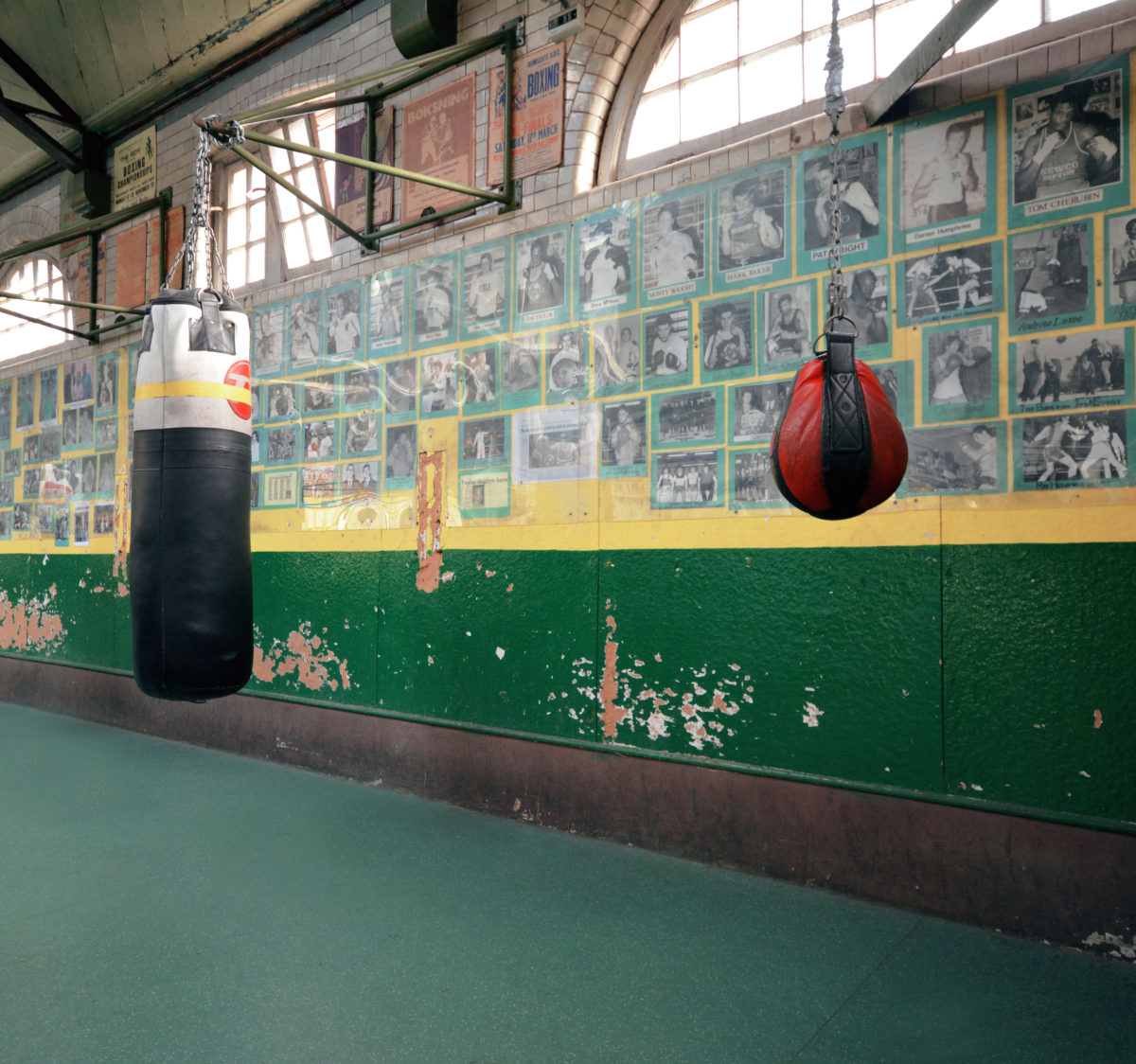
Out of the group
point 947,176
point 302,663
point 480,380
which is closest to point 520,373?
point 480,380

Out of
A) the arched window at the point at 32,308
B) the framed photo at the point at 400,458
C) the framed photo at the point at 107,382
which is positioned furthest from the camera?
the arched window at the point at 32,308

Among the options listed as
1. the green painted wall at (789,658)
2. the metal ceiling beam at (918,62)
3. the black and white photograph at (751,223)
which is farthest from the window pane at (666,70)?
the green painted wall at (789,658)

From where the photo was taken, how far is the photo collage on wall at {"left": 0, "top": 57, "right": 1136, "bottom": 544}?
256 cm

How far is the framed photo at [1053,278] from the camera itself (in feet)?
8.34

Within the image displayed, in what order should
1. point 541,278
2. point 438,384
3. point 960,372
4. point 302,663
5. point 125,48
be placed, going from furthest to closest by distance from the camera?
point 125,48 < point 302,663 < point 438,384 < point 541,278 < point 960,372

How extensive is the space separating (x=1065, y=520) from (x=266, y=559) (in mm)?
4008

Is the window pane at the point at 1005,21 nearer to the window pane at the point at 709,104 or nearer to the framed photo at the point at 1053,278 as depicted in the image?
the framed photo at the point at 1053,278

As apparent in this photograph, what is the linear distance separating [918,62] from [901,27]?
64 cm

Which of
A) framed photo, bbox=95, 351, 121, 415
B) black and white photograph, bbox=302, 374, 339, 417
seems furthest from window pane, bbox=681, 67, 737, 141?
framed photo, bbox=95, 351, 121, 415

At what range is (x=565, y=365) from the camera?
3697 mm

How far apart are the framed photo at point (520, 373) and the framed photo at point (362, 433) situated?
2.75 feet

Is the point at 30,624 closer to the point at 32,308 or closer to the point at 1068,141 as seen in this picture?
the point at 32,308

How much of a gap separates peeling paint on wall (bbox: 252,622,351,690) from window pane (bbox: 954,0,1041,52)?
3789 millimetres

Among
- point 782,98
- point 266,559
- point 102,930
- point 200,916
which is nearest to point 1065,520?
point 782,98
